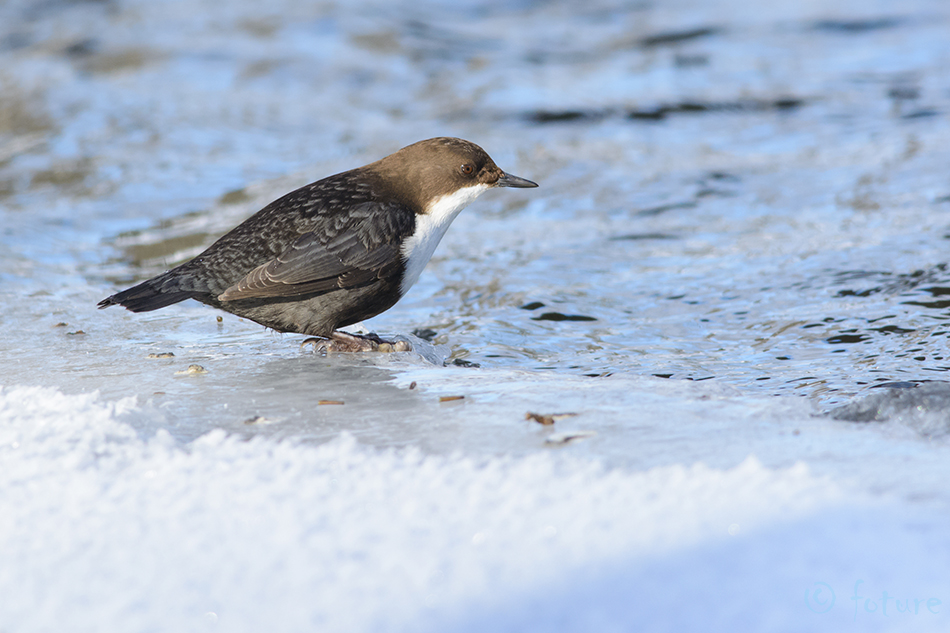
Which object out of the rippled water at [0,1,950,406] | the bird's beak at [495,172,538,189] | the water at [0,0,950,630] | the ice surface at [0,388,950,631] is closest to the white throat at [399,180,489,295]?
the bird's beak at [495,172,538,189]

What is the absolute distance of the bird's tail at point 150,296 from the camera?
344 centimetres

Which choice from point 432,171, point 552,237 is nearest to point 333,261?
point 432,171

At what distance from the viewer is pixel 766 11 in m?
13.7

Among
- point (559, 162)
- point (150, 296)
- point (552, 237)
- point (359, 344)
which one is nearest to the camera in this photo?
point (150, 296)

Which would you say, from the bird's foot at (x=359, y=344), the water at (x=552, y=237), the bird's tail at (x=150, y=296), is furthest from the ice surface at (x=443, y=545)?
the bird's foot at (x=359, y=344)

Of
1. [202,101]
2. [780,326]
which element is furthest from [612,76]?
[780,326]

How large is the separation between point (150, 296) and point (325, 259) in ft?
2.10

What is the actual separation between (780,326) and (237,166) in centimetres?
533

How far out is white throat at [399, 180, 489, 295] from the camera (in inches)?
146

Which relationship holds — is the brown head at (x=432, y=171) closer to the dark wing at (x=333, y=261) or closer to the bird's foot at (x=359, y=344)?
the dark wing at (x=333, y=261)

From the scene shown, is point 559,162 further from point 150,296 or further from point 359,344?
point 150,296

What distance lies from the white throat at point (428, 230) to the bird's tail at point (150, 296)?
81 cm

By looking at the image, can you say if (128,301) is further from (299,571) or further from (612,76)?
(612,76)

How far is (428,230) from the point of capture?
3.81m
